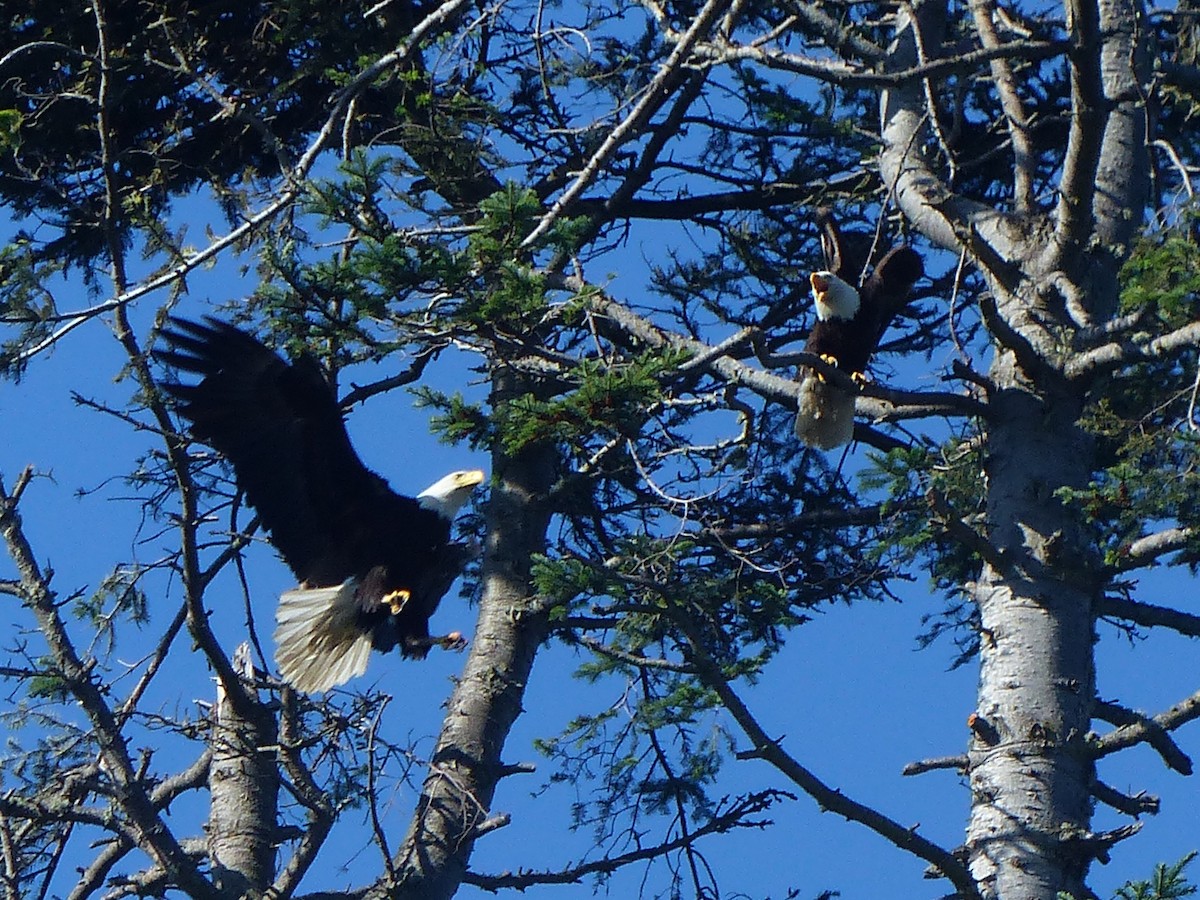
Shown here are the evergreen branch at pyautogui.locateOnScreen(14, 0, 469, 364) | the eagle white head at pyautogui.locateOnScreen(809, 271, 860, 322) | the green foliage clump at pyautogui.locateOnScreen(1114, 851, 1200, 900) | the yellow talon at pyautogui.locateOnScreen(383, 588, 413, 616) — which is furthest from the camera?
the yellow talon at pyautogui.locateOnScreen(383, 588, 413, 616)

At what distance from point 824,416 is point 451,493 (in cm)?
195

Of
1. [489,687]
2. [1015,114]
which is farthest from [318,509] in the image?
[1015,114]

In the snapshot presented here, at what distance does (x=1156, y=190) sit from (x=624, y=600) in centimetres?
274

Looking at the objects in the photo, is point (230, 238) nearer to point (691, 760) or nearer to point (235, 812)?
point (235, 812)

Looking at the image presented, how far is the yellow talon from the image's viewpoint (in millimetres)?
7215

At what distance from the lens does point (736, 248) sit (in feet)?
22.9

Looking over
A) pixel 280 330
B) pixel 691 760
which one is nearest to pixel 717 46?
pixel 280 330

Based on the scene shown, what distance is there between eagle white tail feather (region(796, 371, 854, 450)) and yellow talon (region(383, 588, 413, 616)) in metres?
1.98

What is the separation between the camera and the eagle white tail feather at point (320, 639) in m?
7.37

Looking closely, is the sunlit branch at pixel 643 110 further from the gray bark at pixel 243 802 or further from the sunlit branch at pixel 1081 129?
the gray bark at pixel 243 802

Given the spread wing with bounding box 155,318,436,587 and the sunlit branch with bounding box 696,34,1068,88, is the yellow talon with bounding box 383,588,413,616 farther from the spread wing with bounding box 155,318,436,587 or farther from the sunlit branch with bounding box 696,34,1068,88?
the sunlit branch with bounding box 696,34,1068,88

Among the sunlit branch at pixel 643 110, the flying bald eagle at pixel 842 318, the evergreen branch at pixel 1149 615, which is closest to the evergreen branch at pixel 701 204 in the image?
the flying bald eagle at pixel 842 318

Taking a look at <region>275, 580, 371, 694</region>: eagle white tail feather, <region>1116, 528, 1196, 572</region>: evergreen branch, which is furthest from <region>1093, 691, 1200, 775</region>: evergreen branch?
<region>275, 580, 371, 694</region>: eagle white tail feather

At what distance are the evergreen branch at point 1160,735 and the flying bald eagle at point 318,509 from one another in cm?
302
